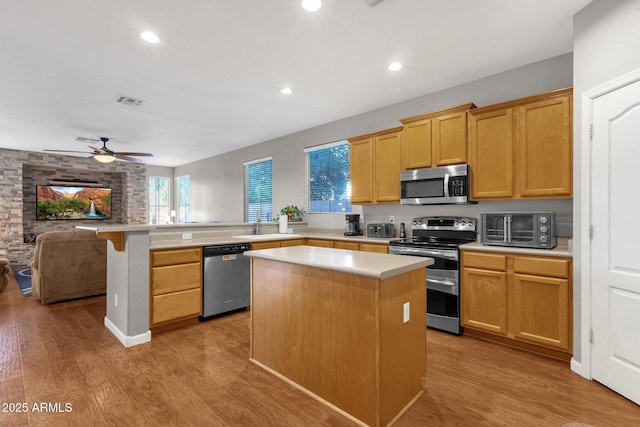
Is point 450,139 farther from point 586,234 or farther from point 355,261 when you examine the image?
point 355,261

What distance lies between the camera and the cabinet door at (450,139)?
3.41m

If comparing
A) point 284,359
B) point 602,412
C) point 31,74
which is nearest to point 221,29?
point 31,74

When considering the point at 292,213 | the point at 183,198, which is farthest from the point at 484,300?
the point at 183,198

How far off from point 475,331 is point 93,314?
4.35m

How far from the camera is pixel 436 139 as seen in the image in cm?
361

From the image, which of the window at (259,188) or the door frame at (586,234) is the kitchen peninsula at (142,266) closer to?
the door frame at (586,234)

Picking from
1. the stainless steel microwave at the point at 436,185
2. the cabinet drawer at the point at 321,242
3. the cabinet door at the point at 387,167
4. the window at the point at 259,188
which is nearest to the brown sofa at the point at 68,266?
the window at the point at 259,188

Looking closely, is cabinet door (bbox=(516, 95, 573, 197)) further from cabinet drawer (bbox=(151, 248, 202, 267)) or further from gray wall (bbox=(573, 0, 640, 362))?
cabinet drawer (bbox=(151, 248, 202, 267))

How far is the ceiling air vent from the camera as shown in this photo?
4141mm

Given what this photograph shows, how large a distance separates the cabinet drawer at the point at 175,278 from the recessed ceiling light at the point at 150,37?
2113 mm

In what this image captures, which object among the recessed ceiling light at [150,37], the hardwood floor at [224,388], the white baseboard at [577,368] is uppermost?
the recessed ceiling light at [150,37]

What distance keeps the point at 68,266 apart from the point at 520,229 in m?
5.58

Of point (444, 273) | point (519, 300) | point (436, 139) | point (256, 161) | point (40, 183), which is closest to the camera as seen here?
point (519, 300)

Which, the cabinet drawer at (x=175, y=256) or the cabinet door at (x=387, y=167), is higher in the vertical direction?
the cabinet door at (x=387, y=167)
